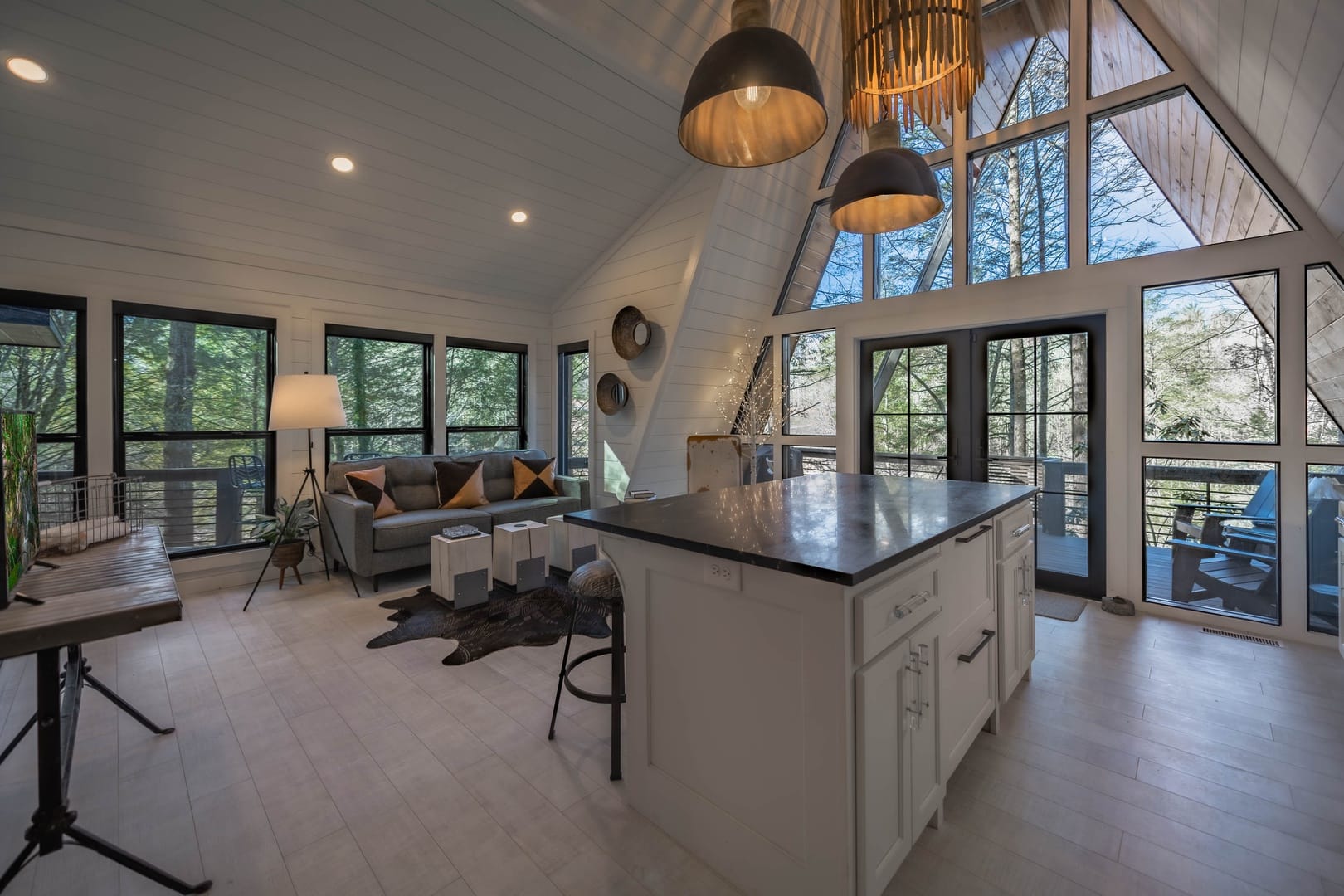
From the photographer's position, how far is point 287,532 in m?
4.04

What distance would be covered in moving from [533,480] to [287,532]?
186cm

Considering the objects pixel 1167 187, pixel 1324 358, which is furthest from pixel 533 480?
pixel 1324 358

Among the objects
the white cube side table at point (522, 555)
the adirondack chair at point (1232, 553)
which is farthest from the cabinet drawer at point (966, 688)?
the white cube side table at point (522, 555)

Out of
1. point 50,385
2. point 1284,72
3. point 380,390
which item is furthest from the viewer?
point 380,390

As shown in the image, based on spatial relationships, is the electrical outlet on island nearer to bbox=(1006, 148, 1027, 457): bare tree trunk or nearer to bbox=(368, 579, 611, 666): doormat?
bbox=(368, 579, 611, 666): doormat

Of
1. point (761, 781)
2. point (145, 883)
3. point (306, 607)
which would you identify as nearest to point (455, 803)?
point (145, 883)

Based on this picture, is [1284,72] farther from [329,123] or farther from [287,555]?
[287,555]

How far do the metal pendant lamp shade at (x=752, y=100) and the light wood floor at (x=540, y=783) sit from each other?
80.6 inches

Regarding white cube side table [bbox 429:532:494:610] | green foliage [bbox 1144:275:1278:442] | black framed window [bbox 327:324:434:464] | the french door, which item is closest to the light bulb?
white cube side table [bbox 429:532:494:610]

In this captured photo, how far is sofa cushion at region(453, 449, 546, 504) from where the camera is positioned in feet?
16.5

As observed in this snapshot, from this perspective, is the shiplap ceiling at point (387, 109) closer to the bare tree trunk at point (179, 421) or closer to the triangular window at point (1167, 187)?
the triangular window at point (1167, 187)

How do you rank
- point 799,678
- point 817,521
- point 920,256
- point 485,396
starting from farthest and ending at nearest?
point 485,396
point 920,256
point 817,521
point 799,678

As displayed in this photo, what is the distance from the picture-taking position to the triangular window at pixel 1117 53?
3.46 m

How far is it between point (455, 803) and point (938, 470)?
3810 mm
